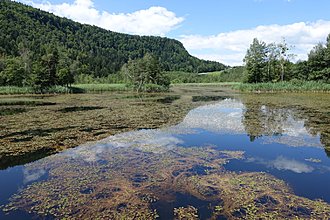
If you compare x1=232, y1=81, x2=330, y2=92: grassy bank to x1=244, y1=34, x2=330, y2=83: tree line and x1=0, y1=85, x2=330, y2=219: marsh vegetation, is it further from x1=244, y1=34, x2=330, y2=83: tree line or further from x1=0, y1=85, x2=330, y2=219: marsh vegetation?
x1=0, y1=85, x2=330, y2=219: marsh vegetation

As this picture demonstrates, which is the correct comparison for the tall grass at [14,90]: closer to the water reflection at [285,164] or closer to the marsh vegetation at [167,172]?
the marsh vegetation at [167,172]

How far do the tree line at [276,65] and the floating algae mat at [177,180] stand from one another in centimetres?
4654

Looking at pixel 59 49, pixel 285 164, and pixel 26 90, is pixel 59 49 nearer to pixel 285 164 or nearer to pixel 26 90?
pixel 26 90

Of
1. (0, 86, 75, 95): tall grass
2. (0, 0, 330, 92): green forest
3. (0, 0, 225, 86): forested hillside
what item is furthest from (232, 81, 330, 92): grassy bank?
(0, 86, 75, 95): tall grass

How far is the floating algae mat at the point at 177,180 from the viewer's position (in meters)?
6.11

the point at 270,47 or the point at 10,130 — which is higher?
the point at 270,47

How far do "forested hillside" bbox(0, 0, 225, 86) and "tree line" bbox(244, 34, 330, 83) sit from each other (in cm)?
1978

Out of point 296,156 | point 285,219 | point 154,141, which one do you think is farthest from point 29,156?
point 296,156

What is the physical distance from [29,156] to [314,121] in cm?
1591

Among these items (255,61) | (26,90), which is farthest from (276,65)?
(26,90)

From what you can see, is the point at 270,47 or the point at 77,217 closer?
the point at 77,217

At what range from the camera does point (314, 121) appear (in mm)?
17438

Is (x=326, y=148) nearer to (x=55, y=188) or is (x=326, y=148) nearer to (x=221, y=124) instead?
(x=221, y=124)

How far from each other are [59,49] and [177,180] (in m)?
96.2
